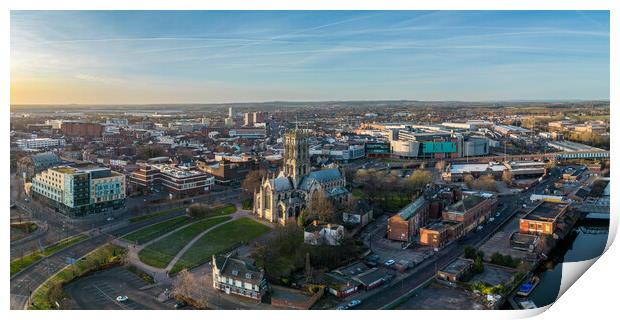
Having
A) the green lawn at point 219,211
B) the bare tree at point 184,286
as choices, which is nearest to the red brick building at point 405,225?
the green lawn at point 219,211

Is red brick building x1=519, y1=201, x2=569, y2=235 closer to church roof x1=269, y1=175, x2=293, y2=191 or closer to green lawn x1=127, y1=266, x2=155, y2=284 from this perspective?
church roof x1=269, y1=175, x2=293, y2=191

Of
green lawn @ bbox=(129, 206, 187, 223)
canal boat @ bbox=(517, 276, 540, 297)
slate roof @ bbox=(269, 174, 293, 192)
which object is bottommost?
canal boat @ bbox=(517, 276, 540, 297)

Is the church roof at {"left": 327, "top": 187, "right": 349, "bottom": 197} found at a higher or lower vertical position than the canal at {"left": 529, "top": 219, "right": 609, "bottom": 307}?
higher

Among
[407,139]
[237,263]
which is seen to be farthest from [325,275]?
[407,139]

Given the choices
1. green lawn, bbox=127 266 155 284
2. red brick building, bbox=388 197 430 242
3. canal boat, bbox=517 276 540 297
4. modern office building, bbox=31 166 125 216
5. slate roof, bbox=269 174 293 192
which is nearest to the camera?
canal boat, bbox=517 276 540 297

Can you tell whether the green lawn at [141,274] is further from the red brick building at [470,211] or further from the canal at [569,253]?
the red brick building at [470,211]

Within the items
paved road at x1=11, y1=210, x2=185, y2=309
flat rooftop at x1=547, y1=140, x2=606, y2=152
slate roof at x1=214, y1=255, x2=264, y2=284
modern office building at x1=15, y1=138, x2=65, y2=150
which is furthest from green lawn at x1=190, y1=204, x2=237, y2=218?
flat rooftop at x1=547, y1=140, x2=606, y2=152
